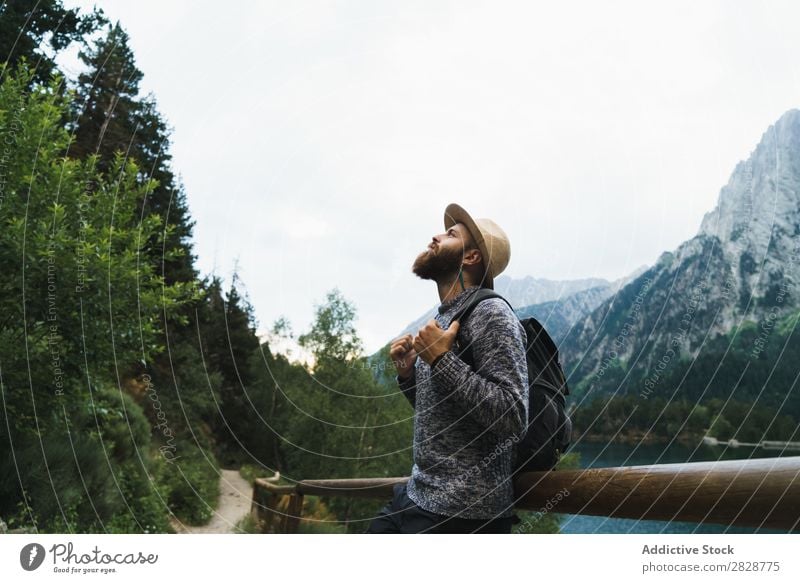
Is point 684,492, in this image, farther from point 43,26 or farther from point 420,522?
point 43,26

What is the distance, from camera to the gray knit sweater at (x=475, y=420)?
3.45ft

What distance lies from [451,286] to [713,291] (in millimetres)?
16240

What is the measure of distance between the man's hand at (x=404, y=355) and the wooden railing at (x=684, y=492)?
356 mm

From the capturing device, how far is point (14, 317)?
3.25m

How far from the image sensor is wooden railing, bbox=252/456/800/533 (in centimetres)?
78

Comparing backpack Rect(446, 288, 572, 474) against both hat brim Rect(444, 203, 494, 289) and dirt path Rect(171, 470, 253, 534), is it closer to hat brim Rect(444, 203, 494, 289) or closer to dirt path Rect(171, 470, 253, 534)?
hat brim Rect(444, 203, 494, 289)

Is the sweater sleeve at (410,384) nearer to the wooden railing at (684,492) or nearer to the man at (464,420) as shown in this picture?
the man at (464,420)

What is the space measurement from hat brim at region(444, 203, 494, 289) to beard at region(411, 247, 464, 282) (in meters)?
0.05

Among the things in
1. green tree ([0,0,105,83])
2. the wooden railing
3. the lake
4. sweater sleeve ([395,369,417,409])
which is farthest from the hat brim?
green tree ([0,0,105,83])

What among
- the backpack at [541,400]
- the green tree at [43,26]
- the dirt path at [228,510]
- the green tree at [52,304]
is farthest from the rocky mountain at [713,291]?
the dirt path at [228,510]

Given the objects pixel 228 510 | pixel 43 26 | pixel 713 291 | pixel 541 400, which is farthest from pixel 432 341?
pixel 713 291

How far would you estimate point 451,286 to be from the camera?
140 cm

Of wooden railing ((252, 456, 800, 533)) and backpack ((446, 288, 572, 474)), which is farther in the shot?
backpack ((446, 288, 572, 474))
